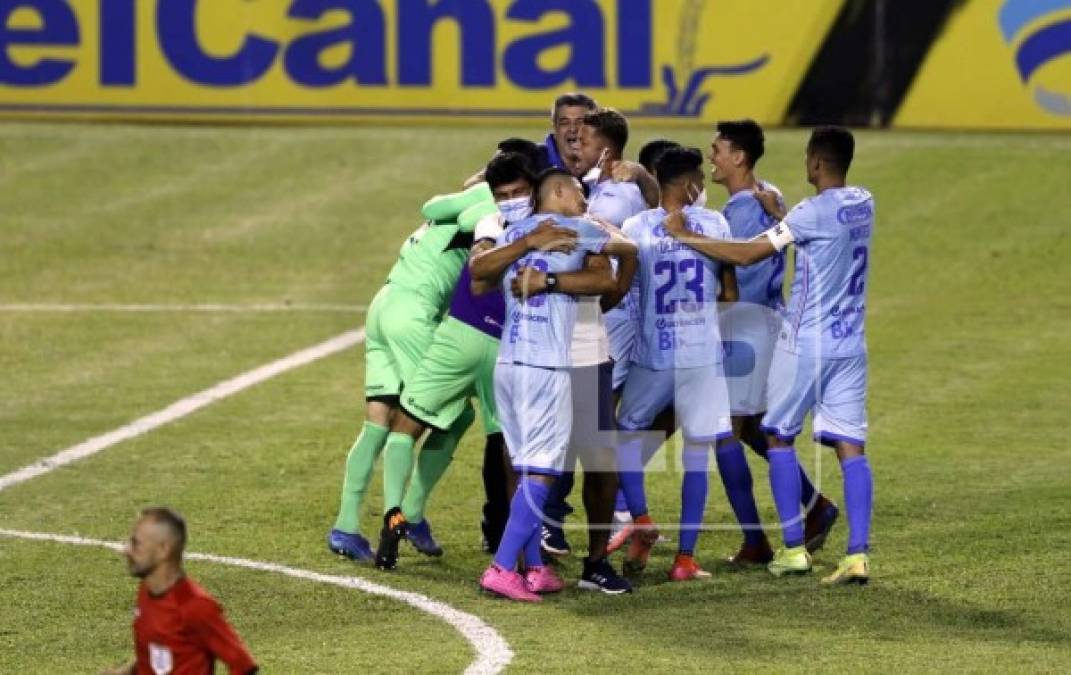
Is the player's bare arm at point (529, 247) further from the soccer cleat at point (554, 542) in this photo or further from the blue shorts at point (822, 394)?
the soccer cleat at point (554, 542)

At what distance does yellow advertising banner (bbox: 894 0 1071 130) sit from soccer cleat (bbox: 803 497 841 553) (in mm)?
14136

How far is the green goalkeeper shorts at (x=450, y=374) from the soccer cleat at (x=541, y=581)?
104 centimetres

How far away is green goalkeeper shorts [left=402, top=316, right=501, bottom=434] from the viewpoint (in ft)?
37.1

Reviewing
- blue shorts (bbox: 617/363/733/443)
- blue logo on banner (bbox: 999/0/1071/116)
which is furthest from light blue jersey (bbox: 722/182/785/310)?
blue logo on banner (bbox: 999/0/1071/116)

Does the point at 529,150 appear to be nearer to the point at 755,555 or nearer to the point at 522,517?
the point at 522,517

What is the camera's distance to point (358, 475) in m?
11.7

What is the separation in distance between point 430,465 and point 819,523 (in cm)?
204

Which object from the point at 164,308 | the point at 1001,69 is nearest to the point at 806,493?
the point at 164,308

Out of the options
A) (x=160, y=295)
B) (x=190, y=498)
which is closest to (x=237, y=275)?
(x=160, y=295)

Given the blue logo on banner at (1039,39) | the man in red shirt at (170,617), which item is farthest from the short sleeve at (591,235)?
the blue logo on banner at (1039,39)

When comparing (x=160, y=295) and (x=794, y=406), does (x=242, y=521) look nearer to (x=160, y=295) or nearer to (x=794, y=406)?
(x=794, y=406)

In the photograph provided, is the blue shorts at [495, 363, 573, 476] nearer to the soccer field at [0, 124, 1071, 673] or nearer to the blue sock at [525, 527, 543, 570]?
the blue sock at [525, 527, 543, 570]

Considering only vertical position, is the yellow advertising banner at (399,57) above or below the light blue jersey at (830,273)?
above

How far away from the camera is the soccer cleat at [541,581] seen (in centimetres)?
1065
